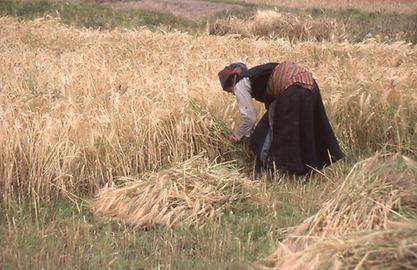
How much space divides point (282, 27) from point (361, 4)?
10.7 m

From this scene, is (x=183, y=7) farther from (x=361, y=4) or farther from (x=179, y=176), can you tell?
(x=179, y=176)

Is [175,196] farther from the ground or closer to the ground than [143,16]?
farther from the ground

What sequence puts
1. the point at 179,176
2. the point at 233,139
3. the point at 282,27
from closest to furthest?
the point at 179,176, the point at 233,139, the point at 282,27

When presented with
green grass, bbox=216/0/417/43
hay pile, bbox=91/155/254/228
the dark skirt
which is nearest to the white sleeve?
the dark skirt

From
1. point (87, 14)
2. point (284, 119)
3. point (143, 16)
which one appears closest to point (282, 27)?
point (143, 16)

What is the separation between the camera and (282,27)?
17703mm

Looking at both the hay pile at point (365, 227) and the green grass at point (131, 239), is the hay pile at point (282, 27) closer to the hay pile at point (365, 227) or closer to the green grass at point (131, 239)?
the green grass at point (131, 239)

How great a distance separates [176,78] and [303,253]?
170 inches

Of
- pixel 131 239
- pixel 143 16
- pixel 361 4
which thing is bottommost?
pixel 361 4

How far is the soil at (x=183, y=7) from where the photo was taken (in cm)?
2314

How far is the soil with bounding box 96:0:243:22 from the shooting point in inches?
911

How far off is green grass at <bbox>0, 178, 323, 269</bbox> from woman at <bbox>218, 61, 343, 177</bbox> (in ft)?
2.36

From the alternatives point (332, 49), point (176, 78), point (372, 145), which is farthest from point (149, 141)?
point (332, 49)

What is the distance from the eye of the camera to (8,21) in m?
14.2
